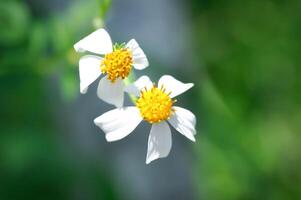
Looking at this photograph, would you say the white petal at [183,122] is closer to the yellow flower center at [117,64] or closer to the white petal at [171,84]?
the white petal at [171,84]

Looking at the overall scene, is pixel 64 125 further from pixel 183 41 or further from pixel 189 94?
pixel 183 41

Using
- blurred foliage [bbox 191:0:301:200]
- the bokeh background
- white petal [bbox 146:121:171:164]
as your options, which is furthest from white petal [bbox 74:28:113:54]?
blurred foliage [bbox 191:0:301:200]

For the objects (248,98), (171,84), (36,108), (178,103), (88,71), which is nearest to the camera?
(88,71)

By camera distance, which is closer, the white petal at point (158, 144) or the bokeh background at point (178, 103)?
the white petal at point (158, 144)

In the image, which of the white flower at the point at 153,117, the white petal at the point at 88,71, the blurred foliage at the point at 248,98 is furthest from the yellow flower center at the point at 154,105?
the blurred foliage at the point at 248,98

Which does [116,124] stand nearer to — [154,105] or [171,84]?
[154,105]

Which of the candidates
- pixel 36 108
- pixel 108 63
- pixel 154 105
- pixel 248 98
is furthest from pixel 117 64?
pixel 248 98
